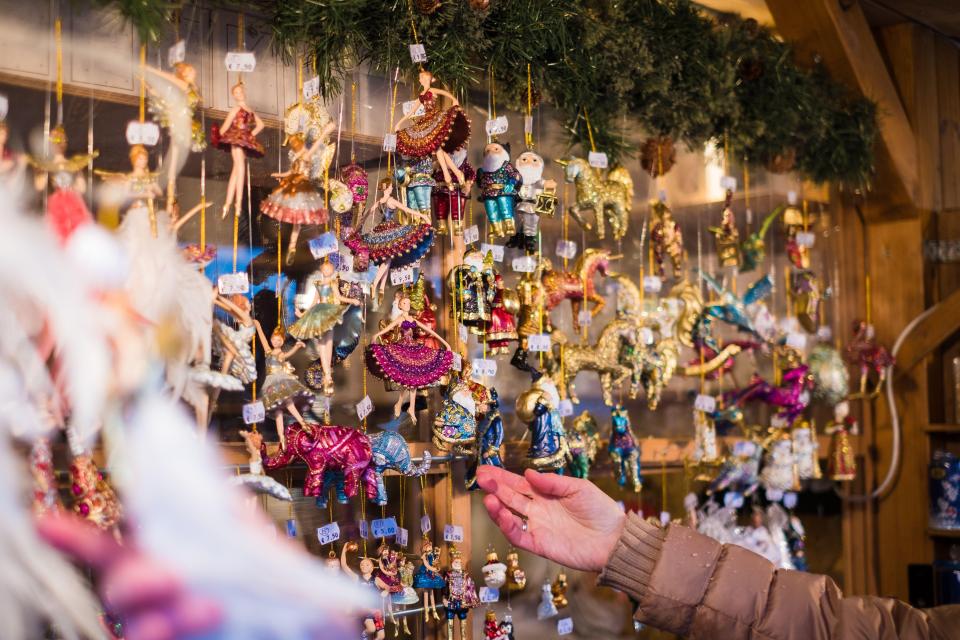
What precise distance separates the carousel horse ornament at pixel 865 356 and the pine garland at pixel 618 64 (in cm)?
47

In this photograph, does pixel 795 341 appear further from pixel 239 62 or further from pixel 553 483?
pixel 239 62

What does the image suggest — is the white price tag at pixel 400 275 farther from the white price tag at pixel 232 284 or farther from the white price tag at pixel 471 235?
the white price tag at pixel 232 284

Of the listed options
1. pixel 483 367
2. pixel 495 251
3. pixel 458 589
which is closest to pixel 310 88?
pixel 495 251

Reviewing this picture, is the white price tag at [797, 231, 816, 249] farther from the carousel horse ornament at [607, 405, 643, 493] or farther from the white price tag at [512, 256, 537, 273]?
the white price tag at [512, 256, 537, 273]

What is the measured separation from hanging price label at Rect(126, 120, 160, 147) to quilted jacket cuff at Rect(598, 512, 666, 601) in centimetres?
99

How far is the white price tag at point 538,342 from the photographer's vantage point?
234cm

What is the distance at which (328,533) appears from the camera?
6.59 ft

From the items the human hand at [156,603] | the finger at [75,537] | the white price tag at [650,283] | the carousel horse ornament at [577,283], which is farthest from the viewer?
the white price tag at [650,283]

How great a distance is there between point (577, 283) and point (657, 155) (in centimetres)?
49

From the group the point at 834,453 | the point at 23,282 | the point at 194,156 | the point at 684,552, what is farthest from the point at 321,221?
the point at 834,453

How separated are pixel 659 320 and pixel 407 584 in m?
0.98

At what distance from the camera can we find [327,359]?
6.56 ft

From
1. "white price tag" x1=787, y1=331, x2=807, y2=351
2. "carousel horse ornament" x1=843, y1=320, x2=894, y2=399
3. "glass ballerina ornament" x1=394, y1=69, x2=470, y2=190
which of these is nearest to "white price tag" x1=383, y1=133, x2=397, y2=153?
"glass ballerina ornament" x1=394, y1=69, x2=470, y2=190

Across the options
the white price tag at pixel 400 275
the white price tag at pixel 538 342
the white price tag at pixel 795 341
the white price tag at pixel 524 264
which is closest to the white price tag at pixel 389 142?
the white price tag at pixel 400 275
